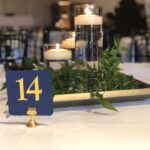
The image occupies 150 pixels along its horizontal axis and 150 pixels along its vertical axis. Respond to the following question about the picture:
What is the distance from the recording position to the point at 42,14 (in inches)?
274

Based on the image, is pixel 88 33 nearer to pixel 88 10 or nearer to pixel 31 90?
pixel 88 10

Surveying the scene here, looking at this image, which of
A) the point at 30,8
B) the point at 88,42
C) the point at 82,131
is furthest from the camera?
the point at 30,8

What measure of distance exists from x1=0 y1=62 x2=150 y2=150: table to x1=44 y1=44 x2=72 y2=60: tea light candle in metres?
0.35

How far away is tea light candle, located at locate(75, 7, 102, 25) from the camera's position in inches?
45.4

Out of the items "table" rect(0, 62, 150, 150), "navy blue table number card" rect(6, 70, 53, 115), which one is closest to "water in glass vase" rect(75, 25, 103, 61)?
"table" rect(0, 62, 150, 150)

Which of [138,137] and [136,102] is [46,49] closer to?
[136,102]

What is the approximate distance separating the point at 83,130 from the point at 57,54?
524 millimetres

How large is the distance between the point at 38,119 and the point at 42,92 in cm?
10

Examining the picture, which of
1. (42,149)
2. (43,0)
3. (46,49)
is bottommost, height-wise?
(42,149)

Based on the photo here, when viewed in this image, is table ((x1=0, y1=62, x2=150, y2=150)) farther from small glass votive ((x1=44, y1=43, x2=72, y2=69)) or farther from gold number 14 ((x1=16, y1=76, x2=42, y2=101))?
small glass votive ((x1=44, y1=43, x2=72, y2=69))

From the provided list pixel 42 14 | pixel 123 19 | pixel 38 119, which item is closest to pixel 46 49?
pixel 38 119

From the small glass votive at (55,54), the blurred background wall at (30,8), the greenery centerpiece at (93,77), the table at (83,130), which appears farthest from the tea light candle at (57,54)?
the blurred background wall at (30,8)

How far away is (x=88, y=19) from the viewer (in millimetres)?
1156

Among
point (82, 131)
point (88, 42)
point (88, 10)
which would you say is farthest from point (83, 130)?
point (88, 10)
